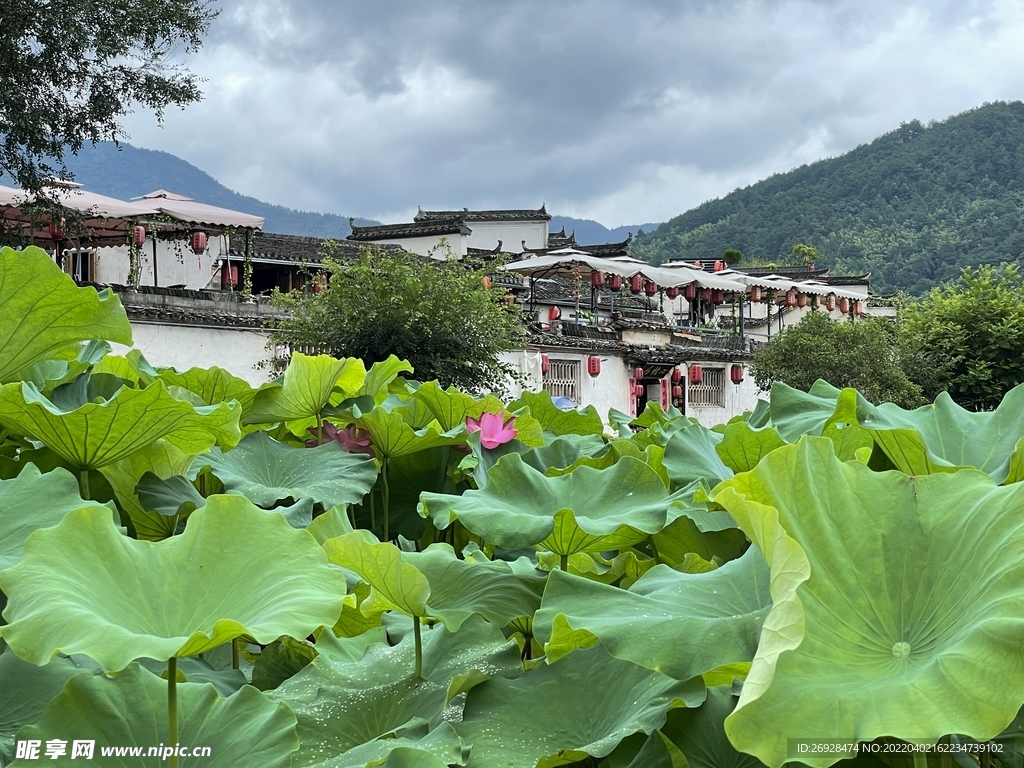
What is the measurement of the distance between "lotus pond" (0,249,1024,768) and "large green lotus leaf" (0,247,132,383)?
23 millimetres

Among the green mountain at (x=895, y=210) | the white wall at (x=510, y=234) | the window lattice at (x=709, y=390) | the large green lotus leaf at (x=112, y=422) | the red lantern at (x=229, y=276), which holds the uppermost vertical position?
the green mountain at (x=895, y=210)

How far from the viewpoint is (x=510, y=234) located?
33.3 meters

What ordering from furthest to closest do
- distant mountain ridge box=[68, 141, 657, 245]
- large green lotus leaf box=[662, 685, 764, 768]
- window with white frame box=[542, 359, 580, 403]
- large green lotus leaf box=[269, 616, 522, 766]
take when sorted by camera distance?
distant mountain ridge box=[68, 141, 657, 245] → window with white frame box=[542, 359, 580, 403] → large green lotus leaf box=[269, 616, 522, 766] → large green lotus leaf box=[662, 685, 764, 768]

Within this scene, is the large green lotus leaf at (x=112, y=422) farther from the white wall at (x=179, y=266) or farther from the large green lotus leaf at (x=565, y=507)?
the white wall at (x=179, y=266)

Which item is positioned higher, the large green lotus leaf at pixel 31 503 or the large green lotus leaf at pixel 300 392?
the large green lotus leaf at pixel 300 392

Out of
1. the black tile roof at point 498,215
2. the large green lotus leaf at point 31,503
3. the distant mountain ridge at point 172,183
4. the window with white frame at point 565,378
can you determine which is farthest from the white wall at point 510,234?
the distant mountain ridge at point 172,183

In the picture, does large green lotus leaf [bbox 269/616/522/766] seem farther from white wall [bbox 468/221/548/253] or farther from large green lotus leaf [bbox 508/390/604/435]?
white wall [bbox 468/221/548/253]

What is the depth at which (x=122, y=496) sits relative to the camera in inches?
40.6

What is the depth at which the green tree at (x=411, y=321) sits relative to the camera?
38.3ft

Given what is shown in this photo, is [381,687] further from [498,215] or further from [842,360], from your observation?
[498,215]

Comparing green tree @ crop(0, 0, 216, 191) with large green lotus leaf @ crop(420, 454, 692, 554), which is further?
green tree @ crop(0, 0, 216, 191)

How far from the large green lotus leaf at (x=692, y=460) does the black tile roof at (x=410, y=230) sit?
79.5 ft

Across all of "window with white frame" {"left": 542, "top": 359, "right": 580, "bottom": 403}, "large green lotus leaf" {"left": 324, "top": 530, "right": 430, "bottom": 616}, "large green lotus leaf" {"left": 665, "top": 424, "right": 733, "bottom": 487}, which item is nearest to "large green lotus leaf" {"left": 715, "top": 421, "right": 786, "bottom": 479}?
"large green lotus leaf" {"left": 665, "top": 424, "right": 733, "bottom": 487}

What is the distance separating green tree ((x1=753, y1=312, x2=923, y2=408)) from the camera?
16844mm
